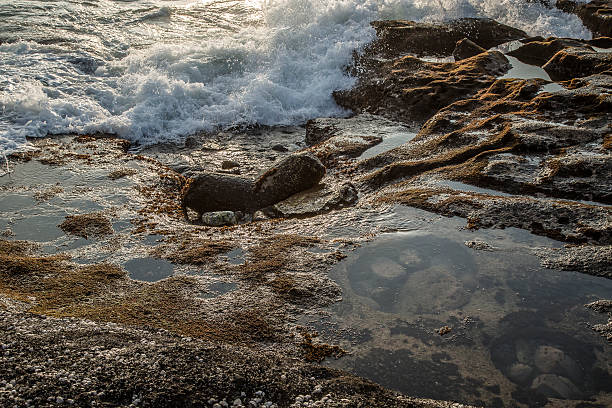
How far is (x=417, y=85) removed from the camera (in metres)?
11.6

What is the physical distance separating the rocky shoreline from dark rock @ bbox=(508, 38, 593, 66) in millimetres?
1135

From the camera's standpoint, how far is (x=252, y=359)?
12.5ft

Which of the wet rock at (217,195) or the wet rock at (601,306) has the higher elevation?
the wet rock at (601,306)

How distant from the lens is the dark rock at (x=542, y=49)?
12.4 metres

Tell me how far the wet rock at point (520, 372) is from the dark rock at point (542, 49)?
11.4 metres

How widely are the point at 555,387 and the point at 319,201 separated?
4422 mm

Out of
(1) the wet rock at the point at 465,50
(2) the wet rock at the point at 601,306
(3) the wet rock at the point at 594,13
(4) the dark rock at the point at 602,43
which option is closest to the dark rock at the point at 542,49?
(4) the dark rock at the point at 602,43

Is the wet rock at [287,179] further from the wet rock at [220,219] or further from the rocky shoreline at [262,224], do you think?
the wet rock at [220,219]

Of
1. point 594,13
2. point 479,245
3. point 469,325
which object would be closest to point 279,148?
point 479,245

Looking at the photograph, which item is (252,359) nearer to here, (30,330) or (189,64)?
(30,330)

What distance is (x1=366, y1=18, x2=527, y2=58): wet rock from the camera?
14.5 metres

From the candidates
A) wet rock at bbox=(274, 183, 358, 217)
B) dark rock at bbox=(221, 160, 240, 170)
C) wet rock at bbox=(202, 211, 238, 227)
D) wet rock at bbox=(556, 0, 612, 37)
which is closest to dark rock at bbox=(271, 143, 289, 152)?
dark rock at bbox=(221, 160, 240, 170)

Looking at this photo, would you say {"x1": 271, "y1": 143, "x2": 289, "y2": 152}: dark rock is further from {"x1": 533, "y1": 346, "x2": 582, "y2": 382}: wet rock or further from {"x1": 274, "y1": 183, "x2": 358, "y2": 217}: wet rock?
{"x1": 533, "y1": 346, "x2": 582, "y2": 382}: wet rock

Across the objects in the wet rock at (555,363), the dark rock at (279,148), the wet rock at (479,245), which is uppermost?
the wet rock at (479,245)
